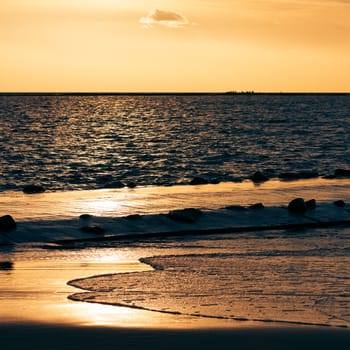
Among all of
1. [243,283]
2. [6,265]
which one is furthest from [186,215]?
[243,283]

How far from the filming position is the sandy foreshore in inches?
385

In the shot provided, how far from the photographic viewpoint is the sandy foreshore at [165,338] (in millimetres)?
9789

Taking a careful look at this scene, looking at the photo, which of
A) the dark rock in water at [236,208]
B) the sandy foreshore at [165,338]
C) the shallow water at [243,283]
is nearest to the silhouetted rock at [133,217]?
the shallow water at [243,283]

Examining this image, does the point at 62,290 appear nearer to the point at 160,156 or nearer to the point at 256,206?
the point at 256,206

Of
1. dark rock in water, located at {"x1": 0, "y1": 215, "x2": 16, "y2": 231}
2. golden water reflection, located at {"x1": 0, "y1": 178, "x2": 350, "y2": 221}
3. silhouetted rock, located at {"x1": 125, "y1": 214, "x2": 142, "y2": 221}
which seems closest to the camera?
dark rock in water, located at {"x1": 0, "y1": 215, "x2": 16, "y2": 231}

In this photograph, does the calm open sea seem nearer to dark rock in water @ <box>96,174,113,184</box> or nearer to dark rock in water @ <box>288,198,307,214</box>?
dark rock in water @ <box>96,174,113,184</box>

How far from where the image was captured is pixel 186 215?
20609 mm

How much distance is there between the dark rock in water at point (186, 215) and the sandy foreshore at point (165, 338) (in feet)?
32.4

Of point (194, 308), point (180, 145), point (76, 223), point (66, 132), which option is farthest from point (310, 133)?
point (194, 308)

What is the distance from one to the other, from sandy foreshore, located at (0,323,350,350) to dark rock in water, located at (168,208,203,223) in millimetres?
9878

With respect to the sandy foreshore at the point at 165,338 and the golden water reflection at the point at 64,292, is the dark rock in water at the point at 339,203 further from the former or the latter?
the sandy foreshore at the point at 165,338

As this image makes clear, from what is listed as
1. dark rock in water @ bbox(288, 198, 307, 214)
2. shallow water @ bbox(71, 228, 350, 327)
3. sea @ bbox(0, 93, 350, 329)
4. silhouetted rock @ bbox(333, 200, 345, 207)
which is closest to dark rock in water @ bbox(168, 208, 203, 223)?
sea @ bbox(0, 93, 350, 329)

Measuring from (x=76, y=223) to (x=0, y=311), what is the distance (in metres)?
8.65

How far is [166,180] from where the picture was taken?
3928 centimetres
